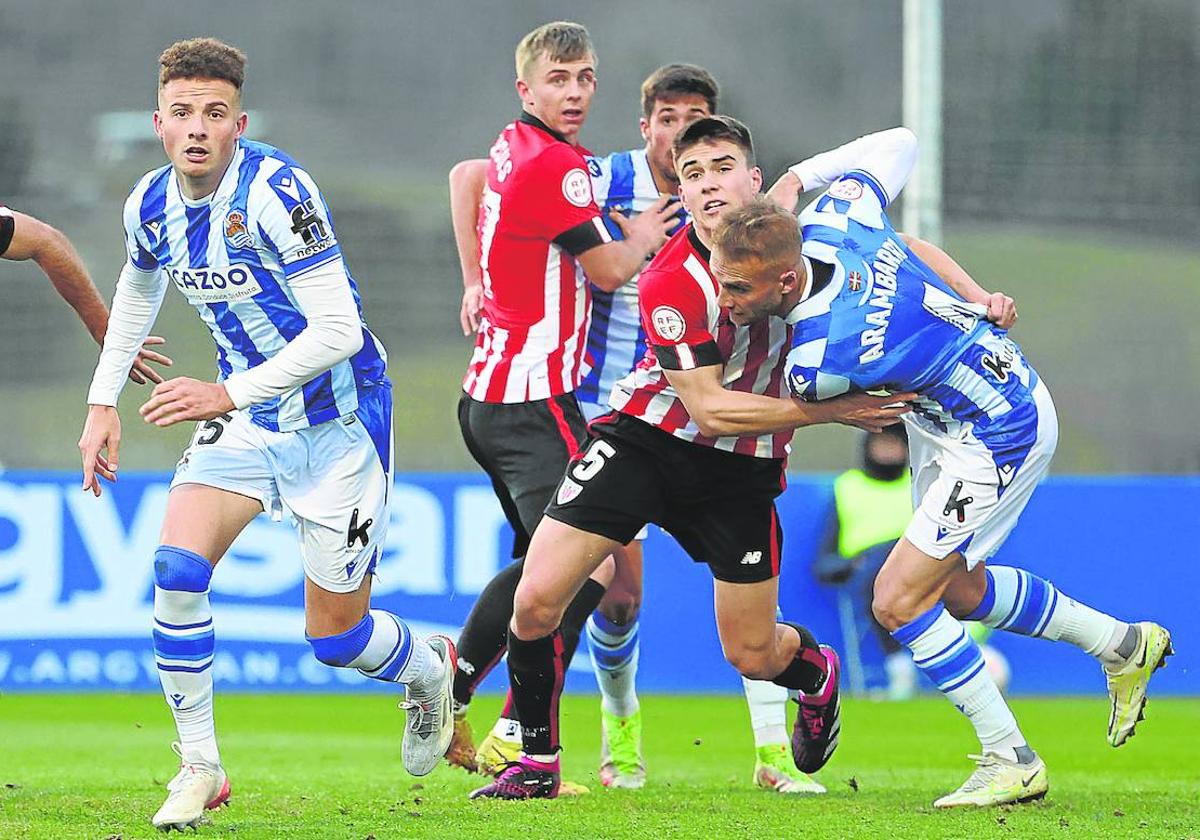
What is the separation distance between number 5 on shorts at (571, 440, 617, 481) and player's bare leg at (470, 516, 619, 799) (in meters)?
0.16

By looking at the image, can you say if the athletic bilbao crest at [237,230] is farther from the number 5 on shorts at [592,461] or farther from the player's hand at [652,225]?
the player's hand at [652,225]

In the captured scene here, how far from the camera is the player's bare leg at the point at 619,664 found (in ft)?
21.6

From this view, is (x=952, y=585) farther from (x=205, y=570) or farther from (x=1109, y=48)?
(x=1109, y=48)

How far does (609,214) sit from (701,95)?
1.72 ft

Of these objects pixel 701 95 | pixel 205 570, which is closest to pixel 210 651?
pixel 205 570

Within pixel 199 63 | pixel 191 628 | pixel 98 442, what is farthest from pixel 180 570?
pixel 199 63

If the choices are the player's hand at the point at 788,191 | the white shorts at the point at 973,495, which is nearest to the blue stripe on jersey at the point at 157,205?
the player's hand at the point at 788,191

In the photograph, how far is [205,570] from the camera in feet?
17.0

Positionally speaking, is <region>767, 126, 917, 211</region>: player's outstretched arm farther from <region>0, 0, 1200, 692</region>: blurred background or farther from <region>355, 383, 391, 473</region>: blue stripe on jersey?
<region>0, 0, 1200, 692</region>: blurred background

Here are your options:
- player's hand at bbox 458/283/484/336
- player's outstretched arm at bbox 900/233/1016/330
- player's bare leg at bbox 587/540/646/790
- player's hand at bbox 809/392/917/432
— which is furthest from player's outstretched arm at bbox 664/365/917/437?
player's hand at bbox 458/283/484/336

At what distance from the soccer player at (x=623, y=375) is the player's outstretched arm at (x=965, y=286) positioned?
0.88 metres

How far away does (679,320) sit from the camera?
5.30 m

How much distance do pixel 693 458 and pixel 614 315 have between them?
129 cm

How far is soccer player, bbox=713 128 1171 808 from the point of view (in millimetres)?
5250
